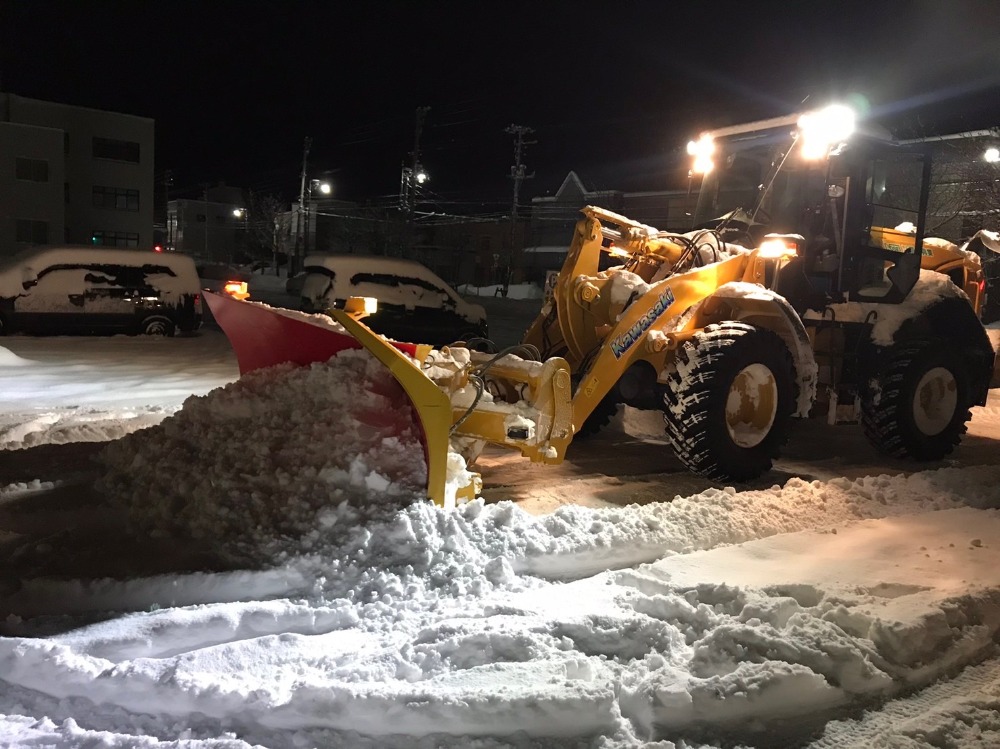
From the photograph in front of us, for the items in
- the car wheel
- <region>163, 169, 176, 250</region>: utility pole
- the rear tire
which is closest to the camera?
the rear tire

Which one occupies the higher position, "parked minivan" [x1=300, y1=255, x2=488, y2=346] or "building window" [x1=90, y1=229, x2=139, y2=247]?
"building window" [x1=90, y1=229, x2=139, y2=247]

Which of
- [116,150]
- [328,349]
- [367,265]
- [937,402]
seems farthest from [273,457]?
[116,150]

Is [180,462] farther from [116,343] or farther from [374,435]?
[116,343]

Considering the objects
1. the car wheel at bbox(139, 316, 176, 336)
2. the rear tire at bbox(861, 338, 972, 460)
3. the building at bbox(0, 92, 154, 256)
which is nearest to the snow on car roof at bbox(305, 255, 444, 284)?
the car wheel at bbox(139, 316, 176, 336)

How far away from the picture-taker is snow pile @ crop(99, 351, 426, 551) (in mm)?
4113

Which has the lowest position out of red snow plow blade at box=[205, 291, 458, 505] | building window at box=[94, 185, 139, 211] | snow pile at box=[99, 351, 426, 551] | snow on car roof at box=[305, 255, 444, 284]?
snow pile at box=[99, 351, 426, 551]

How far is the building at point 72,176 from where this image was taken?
111 ft

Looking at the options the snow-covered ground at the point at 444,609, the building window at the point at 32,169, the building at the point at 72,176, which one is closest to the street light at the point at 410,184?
the building at the point at 72,176

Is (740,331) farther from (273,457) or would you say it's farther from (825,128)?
(273,457)

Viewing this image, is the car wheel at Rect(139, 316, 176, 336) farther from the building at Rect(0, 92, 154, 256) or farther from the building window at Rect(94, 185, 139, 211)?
the building window at Rect(94, 185, 139, 211)

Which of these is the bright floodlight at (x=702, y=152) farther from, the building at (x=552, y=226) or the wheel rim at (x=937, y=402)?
the building at (x=552, y=226)

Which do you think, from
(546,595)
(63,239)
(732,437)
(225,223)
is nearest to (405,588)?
(546,595)

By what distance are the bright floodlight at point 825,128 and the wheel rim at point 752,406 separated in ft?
6.87

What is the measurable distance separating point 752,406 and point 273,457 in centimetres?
367
